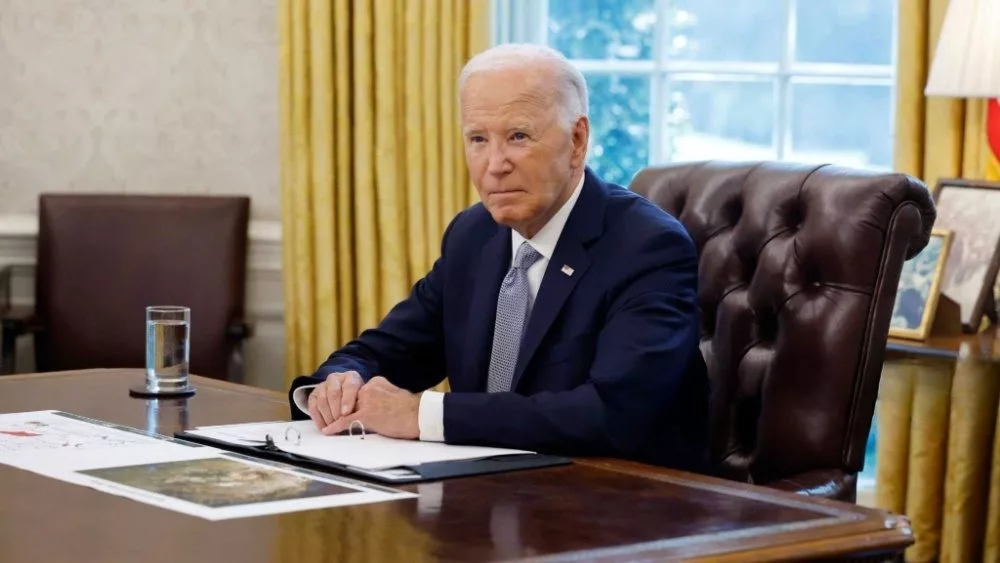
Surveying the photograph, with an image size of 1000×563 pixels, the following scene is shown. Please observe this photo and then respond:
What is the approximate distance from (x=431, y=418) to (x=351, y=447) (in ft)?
0.40

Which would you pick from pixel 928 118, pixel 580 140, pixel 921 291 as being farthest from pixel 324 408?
pixel 928 118

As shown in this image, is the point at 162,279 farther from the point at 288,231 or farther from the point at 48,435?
the point at 48,435

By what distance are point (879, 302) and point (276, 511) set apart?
112 centimetres

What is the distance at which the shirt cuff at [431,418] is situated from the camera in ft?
6.64

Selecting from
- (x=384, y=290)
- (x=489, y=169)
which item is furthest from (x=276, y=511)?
(x=384, y=290)

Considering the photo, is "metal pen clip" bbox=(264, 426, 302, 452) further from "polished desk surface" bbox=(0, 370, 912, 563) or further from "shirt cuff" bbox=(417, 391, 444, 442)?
"polished desk surface" bbox=(0, 370, 912, 563)

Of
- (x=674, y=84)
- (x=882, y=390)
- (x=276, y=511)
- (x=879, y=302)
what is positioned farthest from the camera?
(x=674, y=84)

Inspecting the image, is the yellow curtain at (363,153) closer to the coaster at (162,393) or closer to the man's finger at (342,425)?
the coaster at (162,393)

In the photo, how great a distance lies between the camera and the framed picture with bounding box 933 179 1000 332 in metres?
3.43

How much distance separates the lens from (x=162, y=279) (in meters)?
4.46

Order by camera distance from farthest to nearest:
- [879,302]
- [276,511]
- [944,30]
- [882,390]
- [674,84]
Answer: [674,84], [882,390], [944,30], [879,302], [276,511]

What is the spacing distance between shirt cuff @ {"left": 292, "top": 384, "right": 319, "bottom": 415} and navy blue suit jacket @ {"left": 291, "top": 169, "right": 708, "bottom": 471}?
0.01 m

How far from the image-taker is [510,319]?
2381 mm

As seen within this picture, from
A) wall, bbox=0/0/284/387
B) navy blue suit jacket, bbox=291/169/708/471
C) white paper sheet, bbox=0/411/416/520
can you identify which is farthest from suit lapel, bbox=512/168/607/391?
wall, bbox=0/0/284/387
